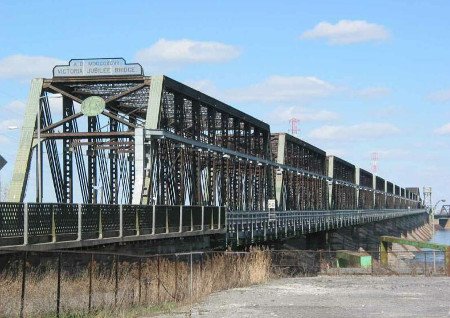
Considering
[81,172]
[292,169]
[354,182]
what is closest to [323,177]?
[292,169]

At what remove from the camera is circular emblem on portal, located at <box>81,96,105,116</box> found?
35834 mm

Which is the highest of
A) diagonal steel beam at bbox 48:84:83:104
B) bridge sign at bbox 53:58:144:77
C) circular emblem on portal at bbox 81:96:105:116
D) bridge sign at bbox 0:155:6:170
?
bridge sign at bbox 53:58:144:77

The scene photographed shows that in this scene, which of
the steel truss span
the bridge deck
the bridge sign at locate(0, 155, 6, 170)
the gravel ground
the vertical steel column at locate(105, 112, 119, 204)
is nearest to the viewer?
the bridge sign at locate(0, 155, 6, 170)

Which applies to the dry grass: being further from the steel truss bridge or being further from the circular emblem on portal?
the circular emblem on portal

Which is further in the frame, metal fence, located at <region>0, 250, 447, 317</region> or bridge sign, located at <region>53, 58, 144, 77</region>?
bridge sign, located at <region>53, 58, 144, 77</region>

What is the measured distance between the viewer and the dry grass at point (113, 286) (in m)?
16.8

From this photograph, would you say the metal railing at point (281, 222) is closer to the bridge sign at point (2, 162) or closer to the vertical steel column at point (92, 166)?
the vertical steel column at point (92, 166)

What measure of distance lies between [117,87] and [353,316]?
907 inches

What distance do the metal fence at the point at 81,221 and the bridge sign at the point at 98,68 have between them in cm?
787

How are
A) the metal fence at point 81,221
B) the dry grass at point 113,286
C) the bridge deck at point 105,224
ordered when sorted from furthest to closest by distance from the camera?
the bridge deck at point 105,224 → the metal fence at point 81,221 → the dry grass at point 113,286

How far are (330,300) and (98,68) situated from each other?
18440 mm

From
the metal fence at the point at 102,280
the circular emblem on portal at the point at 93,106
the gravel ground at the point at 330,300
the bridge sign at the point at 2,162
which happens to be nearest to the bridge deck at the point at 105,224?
the metal fence at the point at 102,280

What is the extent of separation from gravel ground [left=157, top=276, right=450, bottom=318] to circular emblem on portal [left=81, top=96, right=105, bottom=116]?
448 inches

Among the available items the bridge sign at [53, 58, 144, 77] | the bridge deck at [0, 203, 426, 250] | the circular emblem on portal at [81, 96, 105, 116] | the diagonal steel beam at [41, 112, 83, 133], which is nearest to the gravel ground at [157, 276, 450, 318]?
the bridge deck at [0, 203, 426, 250]
